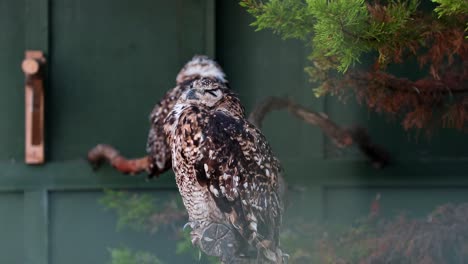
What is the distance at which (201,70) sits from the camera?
3.87 meters

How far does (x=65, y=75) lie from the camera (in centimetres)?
448

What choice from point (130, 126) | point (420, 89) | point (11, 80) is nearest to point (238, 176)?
point (420, 89)

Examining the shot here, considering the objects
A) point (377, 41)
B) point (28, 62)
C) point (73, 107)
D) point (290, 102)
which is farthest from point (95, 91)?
point (377, 41)

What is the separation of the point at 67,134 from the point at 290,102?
135 centimetres

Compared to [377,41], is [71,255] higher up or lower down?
lower down

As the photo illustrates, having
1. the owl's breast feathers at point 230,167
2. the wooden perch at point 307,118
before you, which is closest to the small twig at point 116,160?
the wooden perch at point 307,118

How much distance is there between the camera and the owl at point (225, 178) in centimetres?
267

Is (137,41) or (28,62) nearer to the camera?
(28,62)

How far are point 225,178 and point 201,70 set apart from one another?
1.26 metres

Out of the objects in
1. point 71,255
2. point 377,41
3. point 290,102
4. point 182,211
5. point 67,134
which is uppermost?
point 377,41

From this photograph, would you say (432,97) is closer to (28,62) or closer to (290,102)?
(290,102)

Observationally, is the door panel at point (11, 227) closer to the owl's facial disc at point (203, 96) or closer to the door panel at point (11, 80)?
the door panel at point (11, 80)

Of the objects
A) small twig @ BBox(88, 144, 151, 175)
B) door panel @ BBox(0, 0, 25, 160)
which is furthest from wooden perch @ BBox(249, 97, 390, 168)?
door panel @ BBox(0, 0, 25, 160)

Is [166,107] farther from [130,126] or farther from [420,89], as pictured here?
[420,89]
